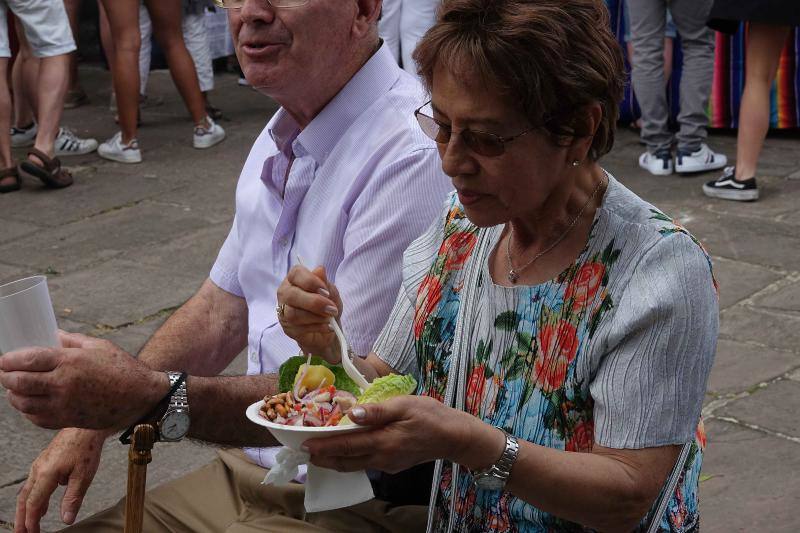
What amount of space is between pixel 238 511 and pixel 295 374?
542mm

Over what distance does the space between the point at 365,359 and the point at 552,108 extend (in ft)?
2.21

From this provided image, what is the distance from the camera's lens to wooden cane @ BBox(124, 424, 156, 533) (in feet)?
6.92

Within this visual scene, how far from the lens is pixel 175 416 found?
7.06 ft

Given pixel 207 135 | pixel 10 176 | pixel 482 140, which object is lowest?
pixel 207 135

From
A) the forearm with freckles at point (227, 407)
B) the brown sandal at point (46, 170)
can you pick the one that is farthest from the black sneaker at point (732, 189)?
the forearm with freckles at point (227, 407)

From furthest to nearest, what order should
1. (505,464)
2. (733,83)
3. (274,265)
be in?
(733,83) < (274,265) < (505,464)

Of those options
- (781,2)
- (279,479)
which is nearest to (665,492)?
(279,479)

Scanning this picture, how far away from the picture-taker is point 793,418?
3939mm

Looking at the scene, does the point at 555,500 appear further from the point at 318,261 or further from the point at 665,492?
the point at 318,261

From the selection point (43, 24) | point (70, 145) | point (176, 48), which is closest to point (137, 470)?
point (43, 24)

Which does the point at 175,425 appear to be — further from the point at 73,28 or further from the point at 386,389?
the point at 73,28

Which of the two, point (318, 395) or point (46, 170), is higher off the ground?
point (318, 395)

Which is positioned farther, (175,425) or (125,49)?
(125,49)

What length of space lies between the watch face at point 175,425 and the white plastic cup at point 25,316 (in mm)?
251
